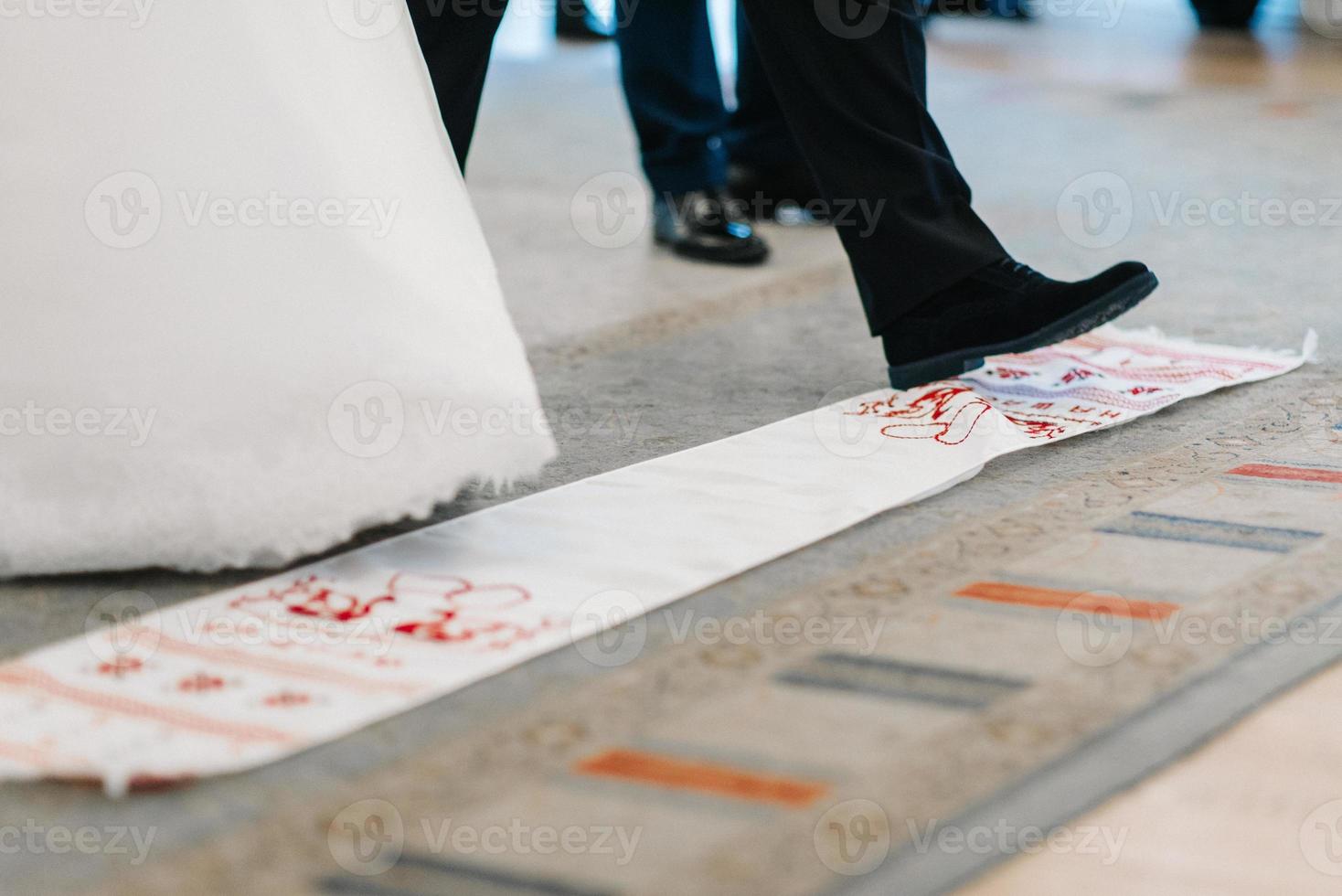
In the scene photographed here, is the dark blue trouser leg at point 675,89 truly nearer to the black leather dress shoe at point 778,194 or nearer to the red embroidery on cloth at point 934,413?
the black leather dress shoe at point 778,194

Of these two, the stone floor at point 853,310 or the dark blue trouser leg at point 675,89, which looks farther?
the dark blue trouser leg at point 675,89

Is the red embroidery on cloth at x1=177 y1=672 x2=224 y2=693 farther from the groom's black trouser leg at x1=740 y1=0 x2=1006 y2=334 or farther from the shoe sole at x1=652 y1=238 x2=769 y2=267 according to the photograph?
the shoe sole at x1=652 y1=238 x2=769 y2=267

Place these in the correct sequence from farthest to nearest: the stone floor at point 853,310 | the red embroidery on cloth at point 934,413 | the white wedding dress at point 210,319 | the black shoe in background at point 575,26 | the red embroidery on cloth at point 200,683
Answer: the black shoe in background at point 575,26 → the red embroidery on cloth at point 934,413 → the white wedding dress at point 210,319 → the red embroidery on cloth at point 200,683 → the stone floor at point 853,310

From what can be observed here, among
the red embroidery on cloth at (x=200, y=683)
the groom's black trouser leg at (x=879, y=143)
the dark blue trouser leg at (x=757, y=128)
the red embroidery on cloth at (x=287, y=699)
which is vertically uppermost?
the groom's black trouser leg at (x=879, y=143)

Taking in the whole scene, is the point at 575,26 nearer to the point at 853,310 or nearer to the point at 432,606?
the point at 853,310

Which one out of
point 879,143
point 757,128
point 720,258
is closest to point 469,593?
point 879,143

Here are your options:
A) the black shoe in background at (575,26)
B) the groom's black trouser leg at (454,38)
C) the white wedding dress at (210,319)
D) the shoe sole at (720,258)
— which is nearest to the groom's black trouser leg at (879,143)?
the groom's black trouser leg at (454,38)

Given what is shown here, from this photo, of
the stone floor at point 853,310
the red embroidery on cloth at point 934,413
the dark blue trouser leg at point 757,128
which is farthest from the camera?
the dark blue trouser leg at point 757,128

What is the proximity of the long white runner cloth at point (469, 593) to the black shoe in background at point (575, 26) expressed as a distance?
423 centimetres

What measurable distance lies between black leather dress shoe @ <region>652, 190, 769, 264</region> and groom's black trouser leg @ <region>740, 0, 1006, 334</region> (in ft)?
2.50

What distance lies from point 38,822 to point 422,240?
1.76 feet

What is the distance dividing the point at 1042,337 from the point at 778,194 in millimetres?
1223

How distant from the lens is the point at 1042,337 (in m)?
1.47

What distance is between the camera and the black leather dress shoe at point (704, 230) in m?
2.29
